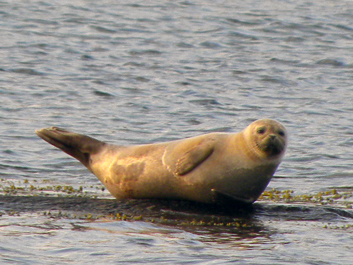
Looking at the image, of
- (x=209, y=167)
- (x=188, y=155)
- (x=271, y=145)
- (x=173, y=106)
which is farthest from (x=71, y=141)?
(x=173, y=106)

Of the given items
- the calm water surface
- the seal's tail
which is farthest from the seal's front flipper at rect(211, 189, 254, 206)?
the seal's tail

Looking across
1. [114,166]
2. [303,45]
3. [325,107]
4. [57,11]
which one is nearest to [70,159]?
[114,166]

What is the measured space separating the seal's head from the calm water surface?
531 mm

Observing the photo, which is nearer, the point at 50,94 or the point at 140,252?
the point at 140,252

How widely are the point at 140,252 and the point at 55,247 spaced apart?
1.85ft

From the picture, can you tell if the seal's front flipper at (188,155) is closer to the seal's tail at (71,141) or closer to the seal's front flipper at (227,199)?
the seal's front flipper at (227,199)

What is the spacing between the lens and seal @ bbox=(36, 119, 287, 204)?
239 inches

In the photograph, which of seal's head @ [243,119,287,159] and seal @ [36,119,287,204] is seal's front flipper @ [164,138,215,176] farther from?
seal's head @ [243,119,287,159]

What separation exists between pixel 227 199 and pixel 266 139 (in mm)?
579

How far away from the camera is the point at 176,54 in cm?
1686

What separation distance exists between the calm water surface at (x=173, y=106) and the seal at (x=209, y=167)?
217 mm

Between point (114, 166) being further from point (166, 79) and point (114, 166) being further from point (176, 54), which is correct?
point (176, 54)

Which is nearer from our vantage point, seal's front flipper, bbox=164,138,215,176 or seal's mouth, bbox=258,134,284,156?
seal's mouth, bbox=258,134,284,156

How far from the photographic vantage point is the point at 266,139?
5.96 metres
